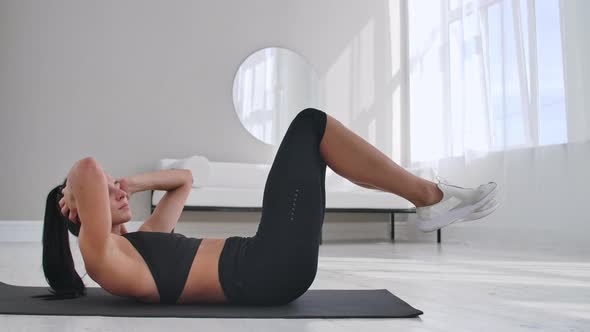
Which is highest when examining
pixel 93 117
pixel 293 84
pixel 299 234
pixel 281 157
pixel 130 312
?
pixel 293 84

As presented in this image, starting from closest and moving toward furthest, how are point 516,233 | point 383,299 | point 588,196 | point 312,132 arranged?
point 312,132
point 383,299
point 588,196
point 516,233

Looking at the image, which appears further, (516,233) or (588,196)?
(516,233)

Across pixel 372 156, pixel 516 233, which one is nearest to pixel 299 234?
pixel 372 156

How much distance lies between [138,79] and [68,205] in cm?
413

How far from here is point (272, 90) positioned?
5.83 meters

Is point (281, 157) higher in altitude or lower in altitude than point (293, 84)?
lower

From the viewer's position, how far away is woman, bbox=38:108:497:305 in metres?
1.56

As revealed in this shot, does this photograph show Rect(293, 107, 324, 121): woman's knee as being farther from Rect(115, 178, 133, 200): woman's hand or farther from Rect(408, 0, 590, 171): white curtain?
Rect(408, 0, 590, 171): white curtain

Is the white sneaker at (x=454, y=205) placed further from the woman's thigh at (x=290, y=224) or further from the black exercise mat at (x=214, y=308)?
the woman's thigh at (x=290, y=224)

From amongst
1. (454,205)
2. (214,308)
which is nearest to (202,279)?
(214,308)

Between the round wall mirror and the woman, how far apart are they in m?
3.99

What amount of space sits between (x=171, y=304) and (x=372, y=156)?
72cm

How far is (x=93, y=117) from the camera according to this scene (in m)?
5.29

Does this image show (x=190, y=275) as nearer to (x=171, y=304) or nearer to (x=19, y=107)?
(x=171, y=304)
